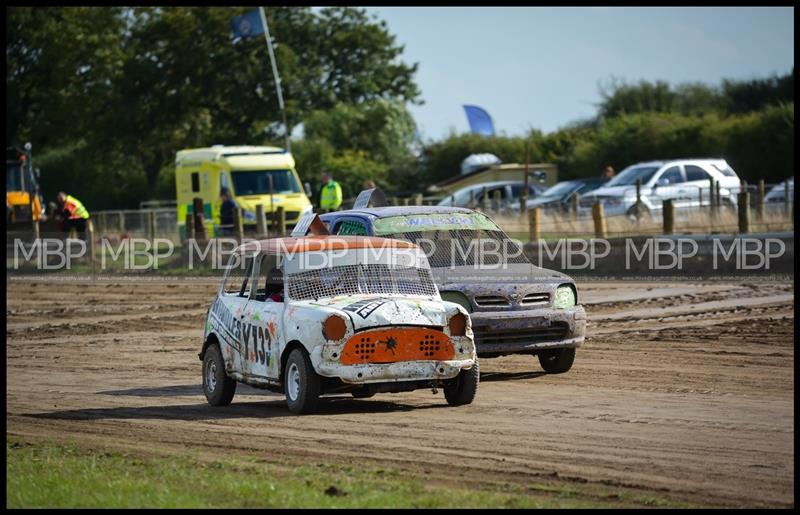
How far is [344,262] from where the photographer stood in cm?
1298

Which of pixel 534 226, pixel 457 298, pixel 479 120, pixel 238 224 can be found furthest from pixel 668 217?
pixel 479 120

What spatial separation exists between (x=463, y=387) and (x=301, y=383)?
138cm

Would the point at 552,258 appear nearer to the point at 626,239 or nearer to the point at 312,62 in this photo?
the point at 626,239

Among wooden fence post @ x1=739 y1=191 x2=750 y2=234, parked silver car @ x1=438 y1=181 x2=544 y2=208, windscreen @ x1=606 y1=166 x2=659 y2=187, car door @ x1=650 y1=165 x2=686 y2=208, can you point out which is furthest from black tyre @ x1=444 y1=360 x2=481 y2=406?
parked silver car @ x1=438 y1=181 x2=544 y2=208

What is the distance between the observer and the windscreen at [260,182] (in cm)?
3838

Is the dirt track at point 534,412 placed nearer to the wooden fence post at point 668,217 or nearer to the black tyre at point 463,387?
the black tyre at point 463,387

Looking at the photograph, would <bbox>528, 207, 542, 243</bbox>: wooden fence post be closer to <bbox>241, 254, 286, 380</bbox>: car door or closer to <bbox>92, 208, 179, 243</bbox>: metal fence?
<bbox>92, 208, 179, 243</bbox>: metal fence

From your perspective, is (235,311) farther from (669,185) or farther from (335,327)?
(669,185)

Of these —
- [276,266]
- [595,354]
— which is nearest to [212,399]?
[276,266]

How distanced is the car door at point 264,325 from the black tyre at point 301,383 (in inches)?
7.0

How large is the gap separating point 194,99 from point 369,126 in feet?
25.8

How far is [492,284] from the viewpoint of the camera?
1434cm

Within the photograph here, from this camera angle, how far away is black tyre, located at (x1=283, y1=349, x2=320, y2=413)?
12.1m

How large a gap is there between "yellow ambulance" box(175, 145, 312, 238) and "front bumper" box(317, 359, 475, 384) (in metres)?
25.2
